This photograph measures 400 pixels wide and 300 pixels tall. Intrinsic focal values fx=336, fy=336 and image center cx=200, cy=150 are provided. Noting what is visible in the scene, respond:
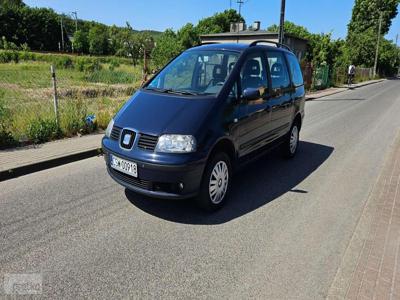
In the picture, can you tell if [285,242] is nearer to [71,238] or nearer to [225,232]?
[225,232]

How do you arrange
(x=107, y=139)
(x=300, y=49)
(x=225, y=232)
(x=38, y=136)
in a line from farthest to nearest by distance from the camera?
(x=300, y=49)
(x=38, y=136)
(x=107, y=139)
(x=225, y=232)

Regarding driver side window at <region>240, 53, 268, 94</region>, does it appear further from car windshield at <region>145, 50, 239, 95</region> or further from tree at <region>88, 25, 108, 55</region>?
tree at <region>88, 25, 108, 55</region>

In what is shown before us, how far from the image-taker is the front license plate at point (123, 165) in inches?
151

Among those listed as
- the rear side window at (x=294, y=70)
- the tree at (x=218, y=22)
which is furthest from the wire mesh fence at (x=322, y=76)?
the tree at (x=218, y=22)

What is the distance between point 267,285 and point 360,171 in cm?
419

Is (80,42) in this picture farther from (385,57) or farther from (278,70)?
(278,70)

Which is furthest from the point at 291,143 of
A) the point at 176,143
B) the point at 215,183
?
A: the point at 176,143

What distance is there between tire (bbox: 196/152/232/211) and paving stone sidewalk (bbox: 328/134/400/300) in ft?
5.18

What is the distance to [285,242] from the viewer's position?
366 cm

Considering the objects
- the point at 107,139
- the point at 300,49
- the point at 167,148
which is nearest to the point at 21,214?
the point at 107,139

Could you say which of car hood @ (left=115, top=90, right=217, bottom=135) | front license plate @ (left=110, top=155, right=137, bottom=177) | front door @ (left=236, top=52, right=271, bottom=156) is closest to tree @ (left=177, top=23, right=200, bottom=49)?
front door @ (left=236, top=52, right=271, bottom=156)

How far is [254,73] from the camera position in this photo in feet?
16.1

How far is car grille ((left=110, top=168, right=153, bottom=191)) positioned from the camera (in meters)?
3.82

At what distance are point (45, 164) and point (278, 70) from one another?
167 inches
